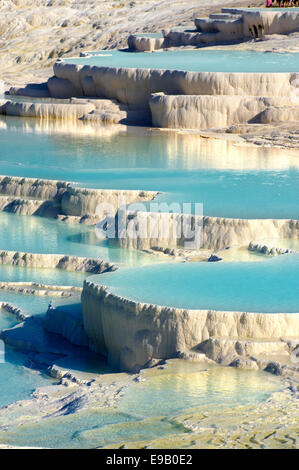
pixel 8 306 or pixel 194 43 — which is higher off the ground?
pixel 194 43

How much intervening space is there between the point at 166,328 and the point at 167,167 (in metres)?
5.85

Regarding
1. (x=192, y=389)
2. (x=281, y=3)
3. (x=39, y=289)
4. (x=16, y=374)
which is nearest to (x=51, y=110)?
(x=281, y=3)

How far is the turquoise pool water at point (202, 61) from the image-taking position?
675 inches

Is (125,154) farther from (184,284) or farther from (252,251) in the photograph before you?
(184,284)

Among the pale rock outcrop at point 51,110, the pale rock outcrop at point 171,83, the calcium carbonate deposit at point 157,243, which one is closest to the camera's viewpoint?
the calcium carbonate deposit at point 157,243

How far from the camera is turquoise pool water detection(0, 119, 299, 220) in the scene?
1111 centimetres

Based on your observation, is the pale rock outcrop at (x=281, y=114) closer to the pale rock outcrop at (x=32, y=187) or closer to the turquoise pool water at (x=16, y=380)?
the pale rock outcrop at (x=32, y=187)

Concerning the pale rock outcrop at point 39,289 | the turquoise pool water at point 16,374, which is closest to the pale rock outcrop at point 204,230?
the pale rock outcrop at point 39,289

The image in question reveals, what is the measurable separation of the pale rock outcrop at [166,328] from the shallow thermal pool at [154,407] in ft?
0.81

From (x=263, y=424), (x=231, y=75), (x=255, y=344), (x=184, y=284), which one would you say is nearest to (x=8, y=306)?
(x=184, y=284)

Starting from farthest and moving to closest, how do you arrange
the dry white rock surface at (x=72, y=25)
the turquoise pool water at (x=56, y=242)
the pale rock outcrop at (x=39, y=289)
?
1. the dry white rock surface at (x=72, y=25)
2. the turquoise pool water at (x=56, y=242)
3. the pale rock outcrop at (x=39, y=289)

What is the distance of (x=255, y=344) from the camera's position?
722 cm

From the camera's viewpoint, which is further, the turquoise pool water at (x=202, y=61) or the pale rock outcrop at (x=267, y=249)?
the turquoise pool water at (x=202, y=61)

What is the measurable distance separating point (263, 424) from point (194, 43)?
15.4 metres
